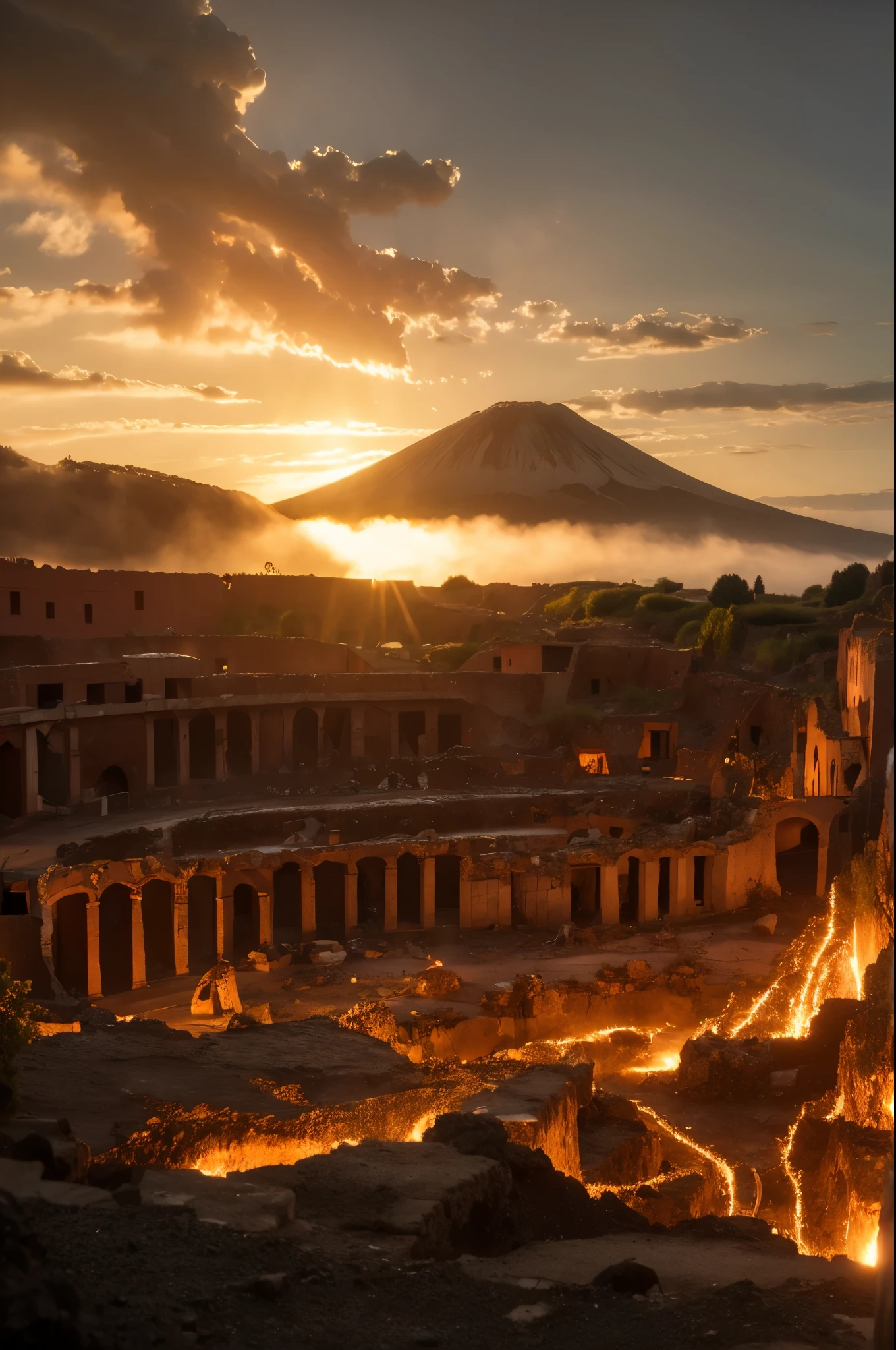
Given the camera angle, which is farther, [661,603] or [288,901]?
[661,603]

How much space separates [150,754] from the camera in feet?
137

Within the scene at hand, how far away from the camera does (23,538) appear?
3034 inches

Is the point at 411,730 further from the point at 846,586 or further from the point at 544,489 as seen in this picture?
the point at 544,489

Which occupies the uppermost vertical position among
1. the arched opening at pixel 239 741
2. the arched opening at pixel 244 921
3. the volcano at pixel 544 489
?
the volcano at pixel 544 489

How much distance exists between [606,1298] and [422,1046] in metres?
12.1

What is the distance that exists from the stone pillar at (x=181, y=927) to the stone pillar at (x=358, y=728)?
17.9 metres

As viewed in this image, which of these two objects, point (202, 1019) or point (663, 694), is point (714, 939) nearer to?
point (202, 1019)

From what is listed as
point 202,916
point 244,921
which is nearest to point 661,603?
point 244,921

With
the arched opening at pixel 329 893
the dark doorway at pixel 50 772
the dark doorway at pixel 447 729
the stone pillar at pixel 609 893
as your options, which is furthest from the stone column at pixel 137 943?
the dark doorway at pixel 447 729

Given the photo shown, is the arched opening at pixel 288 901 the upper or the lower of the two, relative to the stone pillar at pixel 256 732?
lower

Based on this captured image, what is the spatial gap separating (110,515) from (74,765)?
48.7 m

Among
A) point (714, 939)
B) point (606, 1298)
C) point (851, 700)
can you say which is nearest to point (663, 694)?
point (851, 700)

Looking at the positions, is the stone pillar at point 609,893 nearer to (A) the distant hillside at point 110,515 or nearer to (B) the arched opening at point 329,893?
(B) the arched opening at point 329,893

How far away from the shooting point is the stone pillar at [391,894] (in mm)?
33938
